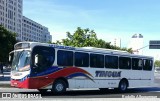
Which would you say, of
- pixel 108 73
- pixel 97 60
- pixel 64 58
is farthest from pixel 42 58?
pixel 108 73

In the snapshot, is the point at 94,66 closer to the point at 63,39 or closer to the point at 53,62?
the point at 53,62

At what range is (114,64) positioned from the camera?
24.1 m

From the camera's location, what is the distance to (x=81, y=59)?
21.7 m

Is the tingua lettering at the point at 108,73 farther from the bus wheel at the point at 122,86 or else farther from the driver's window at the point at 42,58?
the driver's window at the point at 42,58

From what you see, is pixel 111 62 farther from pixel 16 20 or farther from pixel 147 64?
pixel 16 20

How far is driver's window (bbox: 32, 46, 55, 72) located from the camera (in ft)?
61.9

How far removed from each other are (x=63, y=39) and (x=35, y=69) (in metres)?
31.2

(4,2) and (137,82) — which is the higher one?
(4,2)

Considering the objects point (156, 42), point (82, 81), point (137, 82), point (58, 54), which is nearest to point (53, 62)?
point (58, 54)

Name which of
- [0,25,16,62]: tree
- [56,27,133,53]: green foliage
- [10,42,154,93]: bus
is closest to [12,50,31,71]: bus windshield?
[10,42,154,93]: bus

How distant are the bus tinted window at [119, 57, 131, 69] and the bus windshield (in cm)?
780

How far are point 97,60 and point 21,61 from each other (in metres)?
5.56

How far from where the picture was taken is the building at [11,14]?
153750 millimetres

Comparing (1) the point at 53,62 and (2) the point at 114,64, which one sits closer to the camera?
(1) the point at 53,62
